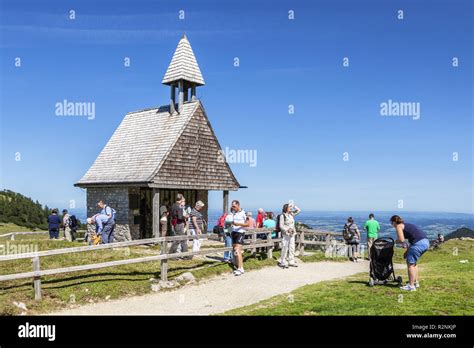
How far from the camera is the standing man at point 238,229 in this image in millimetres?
13484

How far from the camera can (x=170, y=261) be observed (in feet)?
47.8

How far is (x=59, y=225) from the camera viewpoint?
2280 centimetres

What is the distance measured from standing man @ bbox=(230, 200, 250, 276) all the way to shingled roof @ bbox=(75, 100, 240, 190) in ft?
24.7

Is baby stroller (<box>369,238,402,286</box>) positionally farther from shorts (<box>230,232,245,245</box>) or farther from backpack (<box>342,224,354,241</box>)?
backpack (<box>342,224,354,241</box>)

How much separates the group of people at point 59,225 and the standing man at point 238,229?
12.9 meters

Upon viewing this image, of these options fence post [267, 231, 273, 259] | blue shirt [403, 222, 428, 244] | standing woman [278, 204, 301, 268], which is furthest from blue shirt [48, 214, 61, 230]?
blue shirt [403, 222, 428, 244]

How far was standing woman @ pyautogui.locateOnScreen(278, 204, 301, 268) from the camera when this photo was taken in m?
14.7

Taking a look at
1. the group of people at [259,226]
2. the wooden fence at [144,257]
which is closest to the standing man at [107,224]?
the group of people at [259,226]

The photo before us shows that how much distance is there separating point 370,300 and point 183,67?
58.2 feet

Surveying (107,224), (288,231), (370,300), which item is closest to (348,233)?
(288,231)

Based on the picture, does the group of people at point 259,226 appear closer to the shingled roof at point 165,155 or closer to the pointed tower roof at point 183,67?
the shingled roof at point 165,155
